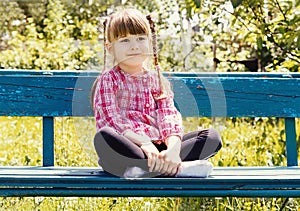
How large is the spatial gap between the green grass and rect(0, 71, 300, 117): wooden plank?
0.36ft

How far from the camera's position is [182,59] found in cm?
580

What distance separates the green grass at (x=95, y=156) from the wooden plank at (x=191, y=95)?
0.36 feet

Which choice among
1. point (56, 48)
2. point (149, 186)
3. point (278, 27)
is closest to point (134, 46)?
point (149, 186)

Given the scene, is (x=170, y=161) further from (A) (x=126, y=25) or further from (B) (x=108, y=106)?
(A) (x=126, y=25)

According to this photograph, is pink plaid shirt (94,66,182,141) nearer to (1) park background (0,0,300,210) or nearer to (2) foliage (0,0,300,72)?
(1) park background (0,0,300,210)

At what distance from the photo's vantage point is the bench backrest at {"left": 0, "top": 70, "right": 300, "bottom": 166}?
11.6 feet

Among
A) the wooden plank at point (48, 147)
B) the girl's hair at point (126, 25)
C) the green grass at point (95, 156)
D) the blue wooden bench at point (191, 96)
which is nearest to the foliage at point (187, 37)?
the blue wooden bench at point (191, 96)

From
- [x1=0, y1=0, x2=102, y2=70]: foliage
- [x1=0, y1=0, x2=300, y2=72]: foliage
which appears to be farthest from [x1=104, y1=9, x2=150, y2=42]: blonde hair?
[x1=0, y1=0, x2=102, y2=70]: foliage

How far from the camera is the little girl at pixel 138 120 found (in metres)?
2.77

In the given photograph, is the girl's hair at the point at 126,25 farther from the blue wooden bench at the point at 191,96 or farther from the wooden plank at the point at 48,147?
the wooden plank at the point at 48,147

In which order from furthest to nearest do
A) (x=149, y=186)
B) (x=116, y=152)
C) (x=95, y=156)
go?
1. (x=95, y=156)
2. (x=116, y=152)
3. (x=149, y=186)

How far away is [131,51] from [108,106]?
0.82ft

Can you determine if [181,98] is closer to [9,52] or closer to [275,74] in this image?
[275,74]

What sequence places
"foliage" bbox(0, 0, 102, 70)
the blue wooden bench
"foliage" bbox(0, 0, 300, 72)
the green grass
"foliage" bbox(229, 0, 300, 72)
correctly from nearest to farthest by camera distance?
the blue wooden bench < the green grass < "foliage" bbox(229, 0, 300, 72) < "foliage" bbox(0, 0, 300, 72) < "foliage" bbox(0, 0, 102, 70)
